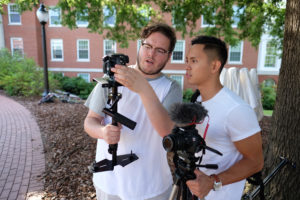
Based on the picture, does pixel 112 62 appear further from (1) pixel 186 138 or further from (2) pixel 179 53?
(2) pixel 179 53

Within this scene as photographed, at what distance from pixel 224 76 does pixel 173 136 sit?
4448 millimetres

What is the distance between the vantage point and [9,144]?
5719 millimetres

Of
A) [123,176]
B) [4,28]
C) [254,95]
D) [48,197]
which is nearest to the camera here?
[123,176]

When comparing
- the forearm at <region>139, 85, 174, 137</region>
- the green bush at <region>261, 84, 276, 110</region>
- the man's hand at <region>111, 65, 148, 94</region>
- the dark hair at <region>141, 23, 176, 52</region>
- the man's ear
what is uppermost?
the dark hair at <region>141, 23, 176, 52</region>

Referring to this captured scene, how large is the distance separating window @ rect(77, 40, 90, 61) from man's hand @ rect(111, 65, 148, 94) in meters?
23.6

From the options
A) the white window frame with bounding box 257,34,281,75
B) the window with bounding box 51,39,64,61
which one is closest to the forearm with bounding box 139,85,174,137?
the white window frame with bounding box 257,34,281,75

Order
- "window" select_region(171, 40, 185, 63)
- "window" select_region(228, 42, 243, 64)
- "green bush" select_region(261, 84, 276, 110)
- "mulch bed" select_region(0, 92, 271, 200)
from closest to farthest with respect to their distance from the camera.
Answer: "mulch bed" select_region(0, 92, 271, 200)
"green bush" select_region(261, 84, 276, 110)
"window" select_region(228, 42, 243, 64)
"window" select_region(171, 40, 185, 63)

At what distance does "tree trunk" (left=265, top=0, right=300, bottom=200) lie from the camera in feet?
8.58

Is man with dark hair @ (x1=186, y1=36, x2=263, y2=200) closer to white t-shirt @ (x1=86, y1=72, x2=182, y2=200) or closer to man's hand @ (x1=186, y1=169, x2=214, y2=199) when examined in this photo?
man's hand @ (x1=186, y1=169, x2=214, y2=199)

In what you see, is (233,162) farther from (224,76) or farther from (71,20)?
(71,20)

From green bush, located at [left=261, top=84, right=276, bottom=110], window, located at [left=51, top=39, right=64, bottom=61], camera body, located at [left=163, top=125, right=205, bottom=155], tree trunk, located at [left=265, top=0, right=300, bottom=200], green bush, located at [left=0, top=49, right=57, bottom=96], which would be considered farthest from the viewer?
window, located at [left=51, top=39, right=64, bottom=61]

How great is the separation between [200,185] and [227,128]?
0.41 metres

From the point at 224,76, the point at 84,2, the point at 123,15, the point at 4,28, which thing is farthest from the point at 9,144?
the point at 4,28

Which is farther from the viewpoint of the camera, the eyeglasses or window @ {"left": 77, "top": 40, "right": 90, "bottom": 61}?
window @ {"left": 77, "top": 40, "right": 90, "bottom": 61}
